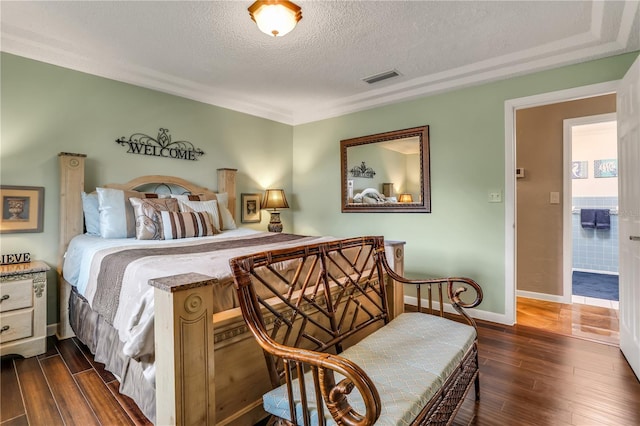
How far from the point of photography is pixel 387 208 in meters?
3.90

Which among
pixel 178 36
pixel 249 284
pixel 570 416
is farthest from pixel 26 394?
pixel 570 416

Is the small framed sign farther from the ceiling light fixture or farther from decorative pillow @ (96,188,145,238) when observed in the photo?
the ceiling light fixture

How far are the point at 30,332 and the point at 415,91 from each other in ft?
13.5

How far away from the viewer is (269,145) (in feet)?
15.2

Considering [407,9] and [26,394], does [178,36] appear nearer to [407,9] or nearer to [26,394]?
[407,9]

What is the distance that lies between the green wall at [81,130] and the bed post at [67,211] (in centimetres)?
10

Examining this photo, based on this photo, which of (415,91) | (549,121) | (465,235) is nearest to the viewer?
(465,235)

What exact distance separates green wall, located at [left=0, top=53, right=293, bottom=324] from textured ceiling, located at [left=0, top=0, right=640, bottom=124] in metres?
0.16

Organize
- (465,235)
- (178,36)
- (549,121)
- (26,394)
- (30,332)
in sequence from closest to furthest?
(26,394), (30,332), (178,36), (465,235), (549,121)

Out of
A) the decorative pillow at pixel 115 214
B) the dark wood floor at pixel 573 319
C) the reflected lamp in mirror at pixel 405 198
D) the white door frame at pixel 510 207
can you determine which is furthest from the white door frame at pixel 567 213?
the decorative pillow at pixel 115 214

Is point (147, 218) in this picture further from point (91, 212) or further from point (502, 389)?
point (502, 389)

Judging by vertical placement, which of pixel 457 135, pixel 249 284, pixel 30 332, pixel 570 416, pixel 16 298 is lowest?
pixel 570 416

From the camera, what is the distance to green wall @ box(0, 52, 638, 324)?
266 cm

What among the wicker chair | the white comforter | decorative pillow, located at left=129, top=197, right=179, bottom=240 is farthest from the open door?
decorative pillow, located at left=129, top=197, right=179, bottom=240
